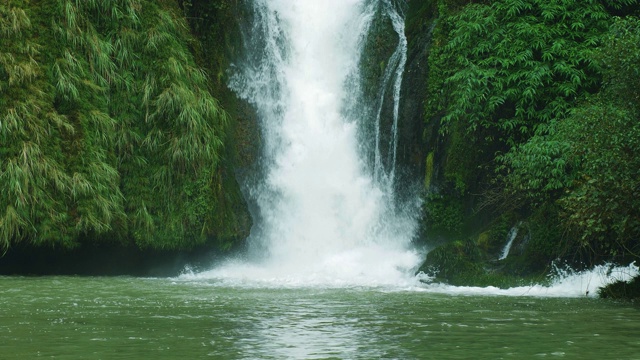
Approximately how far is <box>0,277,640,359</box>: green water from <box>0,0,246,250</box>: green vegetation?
2848 mm

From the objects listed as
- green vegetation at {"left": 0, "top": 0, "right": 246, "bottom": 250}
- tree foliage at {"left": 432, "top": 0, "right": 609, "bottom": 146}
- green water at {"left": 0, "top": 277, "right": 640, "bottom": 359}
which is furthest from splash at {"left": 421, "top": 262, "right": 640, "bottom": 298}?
green vegetation at {"left": 0, "top": 0, "right": 246, "bottom": 250}

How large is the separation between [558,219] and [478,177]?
320cm

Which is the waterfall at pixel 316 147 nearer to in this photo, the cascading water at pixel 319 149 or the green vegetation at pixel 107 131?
the cascading water at pixel 319 149

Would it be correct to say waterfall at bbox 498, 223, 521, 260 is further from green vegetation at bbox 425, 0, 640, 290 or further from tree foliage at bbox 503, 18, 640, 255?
tree foliage at bbox 503, 18, 640, 255

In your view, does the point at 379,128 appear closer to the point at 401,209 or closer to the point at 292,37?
the point at 401,209

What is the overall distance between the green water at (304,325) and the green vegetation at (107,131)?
9.34 ft

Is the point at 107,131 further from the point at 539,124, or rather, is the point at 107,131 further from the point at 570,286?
the point at 570,286

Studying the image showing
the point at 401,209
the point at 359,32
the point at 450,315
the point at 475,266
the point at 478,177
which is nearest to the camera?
the point at 450,315

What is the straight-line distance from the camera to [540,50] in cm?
1731

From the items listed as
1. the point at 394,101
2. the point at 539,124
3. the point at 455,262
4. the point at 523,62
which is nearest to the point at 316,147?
the point at 394,101

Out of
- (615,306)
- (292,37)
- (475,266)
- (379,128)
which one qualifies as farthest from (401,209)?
(615,306)

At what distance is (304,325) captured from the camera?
10.3 m

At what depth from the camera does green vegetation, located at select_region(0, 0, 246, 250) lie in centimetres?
1725

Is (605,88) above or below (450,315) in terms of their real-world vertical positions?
above
